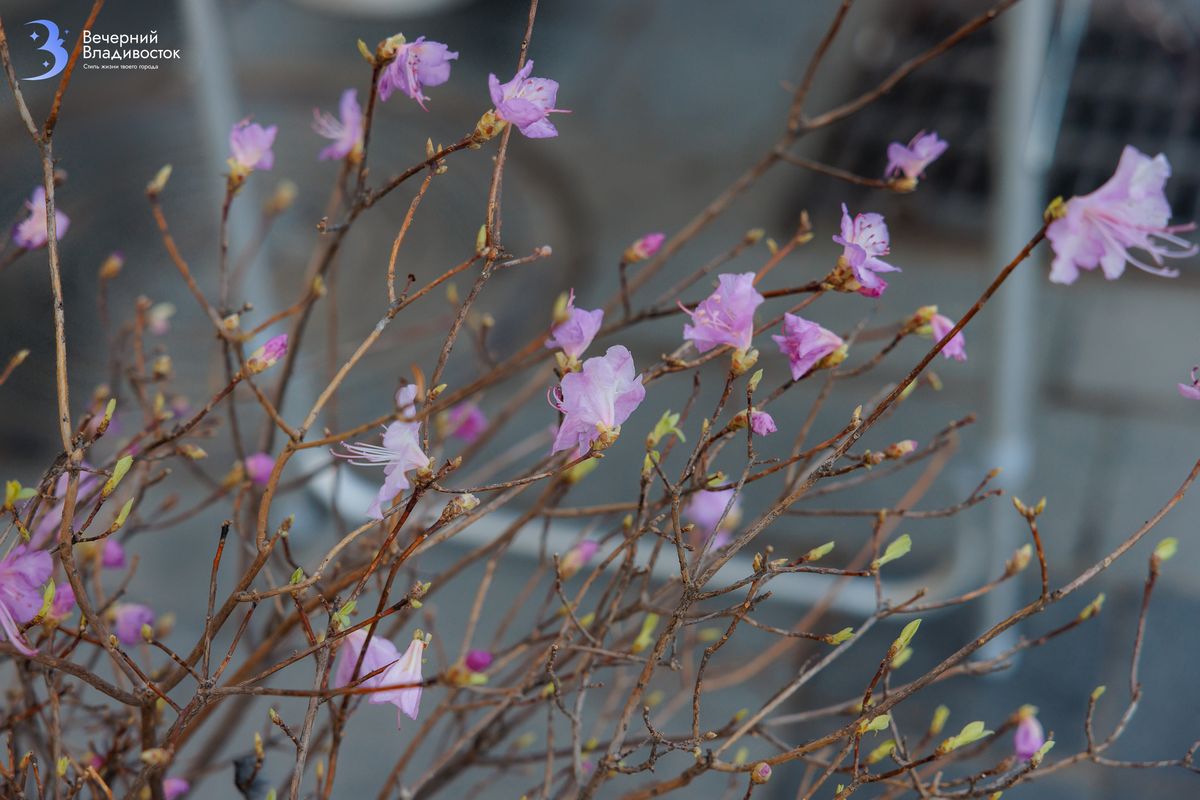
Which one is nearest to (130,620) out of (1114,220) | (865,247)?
(865,247)

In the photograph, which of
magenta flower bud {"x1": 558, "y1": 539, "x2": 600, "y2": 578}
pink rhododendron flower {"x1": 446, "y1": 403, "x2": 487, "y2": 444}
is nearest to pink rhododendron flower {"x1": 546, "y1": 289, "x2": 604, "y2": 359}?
magenta flower bud {"x1": 558, "y1": 539, "x2": 600, "y2": 578}

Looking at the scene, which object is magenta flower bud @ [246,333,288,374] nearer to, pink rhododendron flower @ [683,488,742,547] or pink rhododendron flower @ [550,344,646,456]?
pink rhododendron flower @ [550,344,646,456]

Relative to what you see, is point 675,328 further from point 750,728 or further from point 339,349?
point 750,728

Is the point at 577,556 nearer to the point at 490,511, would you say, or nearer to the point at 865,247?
the point at 490,511

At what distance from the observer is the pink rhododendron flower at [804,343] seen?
76cm

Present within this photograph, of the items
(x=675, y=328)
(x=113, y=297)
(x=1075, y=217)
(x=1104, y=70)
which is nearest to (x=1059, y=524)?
(x=675, y=328)

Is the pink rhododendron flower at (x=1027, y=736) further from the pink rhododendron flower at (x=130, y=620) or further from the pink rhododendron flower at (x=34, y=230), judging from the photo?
the pink rhododendron flower at (x=34, y=230)

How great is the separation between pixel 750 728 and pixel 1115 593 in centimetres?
158

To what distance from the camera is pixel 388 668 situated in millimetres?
727

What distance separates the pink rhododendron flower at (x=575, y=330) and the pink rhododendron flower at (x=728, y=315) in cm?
5

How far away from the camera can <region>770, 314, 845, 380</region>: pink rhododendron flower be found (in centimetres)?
76

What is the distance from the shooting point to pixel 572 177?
314 cm

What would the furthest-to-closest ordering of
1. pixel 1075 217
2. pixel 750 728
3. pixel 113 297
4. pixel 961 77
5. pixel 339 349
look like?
1. pixel 961 77
2. pixel 113 297
3. pixel 339 349
4. pixel 750 728
5. pixel 1075 217

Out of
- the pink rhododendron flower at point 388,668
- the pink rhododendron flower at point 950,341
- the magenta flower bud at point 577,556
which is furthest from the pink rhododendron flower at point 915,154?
the pink rhododendron flower at point 388,668
